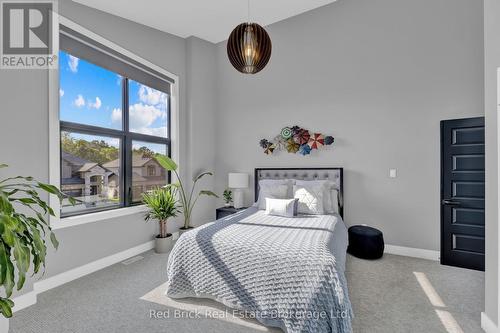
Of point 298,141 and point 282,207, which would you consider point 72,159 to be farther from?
point 298,141

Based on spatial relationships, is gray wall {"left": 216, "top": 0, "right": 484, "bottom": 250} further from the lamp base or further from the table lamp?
the lamp base

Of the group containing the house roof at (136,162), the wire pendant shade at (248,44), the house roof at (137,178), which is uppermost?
the wire pendant shade at (248,44)

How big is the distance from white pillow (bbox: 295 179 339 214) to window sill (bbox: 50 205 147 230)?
2.50 m

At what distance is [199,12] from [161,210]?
A: 3.03 m

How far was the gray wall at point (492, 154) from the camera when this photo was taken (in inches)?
73.9

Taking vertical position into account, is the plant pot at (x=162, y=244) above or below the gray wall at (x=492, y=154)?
below

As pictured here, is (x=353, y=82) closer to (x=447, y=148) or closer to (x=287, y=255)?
(x=447, y=148)

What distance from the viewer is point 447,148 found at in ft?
10.4

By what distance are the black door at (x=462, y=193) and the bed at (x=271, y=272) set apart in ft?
5.46

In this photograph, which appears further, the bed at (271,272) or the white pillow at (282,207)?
the white pillow at (282,207)

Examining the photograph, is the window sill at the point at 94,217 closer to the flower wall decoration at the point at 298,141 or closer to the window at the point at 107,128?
the window at the point at 107,128

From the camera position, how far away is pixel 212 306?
2258 mm

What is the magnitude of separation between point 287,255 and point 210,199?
3059 mm

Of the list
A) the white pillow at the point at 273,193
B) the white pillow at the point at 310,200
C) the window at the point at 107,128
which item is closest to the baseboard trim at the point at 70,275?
the window at the point at 107,128
